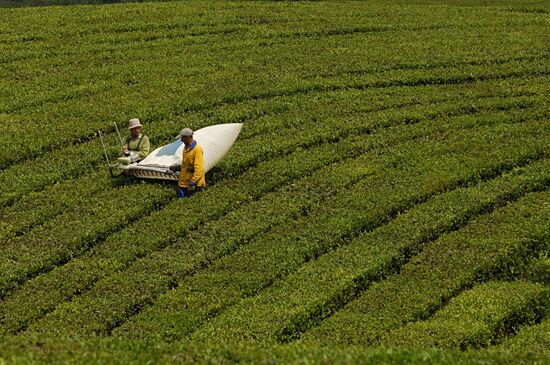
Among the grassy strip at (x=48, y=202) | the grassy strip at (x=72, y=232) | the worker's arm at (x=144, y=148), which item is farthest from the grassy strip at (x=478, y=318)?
the grassy strip at (x=48, y=202)

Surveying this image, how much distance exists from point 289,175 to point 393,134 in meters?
5.69

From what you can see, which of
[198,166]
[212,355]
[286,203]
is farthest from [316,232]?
[212,355]

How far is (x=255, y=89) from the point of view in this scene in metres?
40.6

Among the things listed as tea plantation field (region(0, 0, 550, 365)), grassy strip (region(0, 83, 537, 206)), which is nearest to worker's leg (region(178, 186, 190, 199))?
tea plantation field (region(0, 0, 550, 365))

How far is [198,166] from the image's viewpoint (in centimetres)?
2908

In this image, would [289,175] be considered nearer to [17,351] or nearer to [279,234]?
[279,234]

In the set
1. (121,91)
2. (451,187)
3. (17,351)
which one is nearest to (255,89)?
(121,91)

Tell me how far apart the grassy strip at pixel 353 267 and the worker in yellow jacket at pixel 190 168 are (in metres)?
5.28

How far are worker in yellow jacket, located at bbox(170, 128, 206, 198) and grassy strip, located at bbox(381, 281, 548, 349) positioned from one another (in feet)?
30.1

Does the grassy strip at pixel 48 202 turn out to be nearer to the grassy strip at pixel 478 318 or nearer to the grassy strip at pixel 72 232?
the grassy strip at pixel 72 232

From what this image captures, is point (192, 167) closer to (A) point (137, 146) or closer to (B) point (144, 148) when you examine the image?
(B) point (144, 148)

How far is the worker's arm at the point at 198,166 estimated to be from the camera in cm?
2877

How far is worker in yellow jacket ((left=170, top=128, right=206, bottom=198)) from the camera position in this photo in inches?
1128

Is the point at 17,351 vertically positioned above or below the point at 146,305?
above
